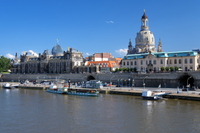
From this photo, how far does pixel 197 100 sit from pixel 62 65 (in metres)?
94.8

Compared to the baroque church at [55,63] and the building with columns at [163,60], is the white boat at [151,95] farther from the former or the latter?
the baroque church at [55,63]

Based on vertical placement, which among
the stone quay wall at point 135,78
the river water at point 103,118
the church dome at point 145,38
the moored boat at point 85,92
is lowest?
the river water at point 103,118

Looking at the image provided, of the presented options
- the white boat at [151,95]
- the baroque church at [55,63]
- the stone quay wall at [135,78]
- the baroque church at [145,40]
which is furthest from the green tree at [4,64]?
the white boat at [151,95]

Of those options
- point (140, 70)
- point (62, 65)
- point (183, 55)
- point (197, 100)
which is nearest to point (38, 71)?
point (62, 65)

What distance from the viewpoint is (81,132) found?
34.2 metres

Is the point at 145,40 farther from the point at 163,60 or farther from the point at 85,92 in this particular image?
the point at 85,92

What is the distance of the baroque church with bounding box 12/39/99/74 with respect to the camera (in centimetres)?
13588

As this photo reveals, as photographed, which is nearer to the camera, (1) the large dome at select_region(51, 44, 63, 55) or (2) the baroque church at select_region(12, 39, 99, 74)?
(2) the baroque church at select_region(12, 39, 99, 74)

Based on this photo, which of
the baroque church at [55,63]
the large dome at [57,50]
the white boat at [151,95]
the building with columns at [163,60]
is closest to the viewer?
the white boat at [151,95]

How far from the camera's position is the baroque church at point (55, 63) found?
136 meters

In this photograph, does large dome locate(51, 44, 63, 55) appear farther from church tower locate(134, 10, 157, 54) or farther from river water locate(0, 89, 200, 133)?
river water locate(0, 89, 200, 133)

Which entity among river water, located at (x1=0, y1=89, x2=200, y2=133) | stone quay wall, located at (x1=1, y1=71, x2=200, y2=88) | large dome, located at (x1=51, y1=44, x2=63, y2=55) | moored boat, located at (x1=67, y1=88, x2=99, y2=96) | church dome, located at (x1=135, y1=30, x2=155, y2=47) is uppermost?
church dome, located at (x1=135, y1=30, x2=155, y2=47)

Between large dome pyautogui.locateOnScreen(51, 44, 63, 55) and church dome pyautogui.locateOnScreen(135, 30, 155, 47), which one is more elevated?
church dome pyautogui.locateOnScreen(135, 30, 155, 47)

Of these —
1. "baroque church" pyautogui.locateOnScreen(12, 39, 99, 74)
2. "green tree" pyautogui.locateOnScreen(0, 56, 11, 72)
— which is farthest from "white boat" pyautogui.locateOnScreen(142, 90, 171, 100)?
"green tree" pyautogui.locateOnScreen(0, 56, 11, 72)
